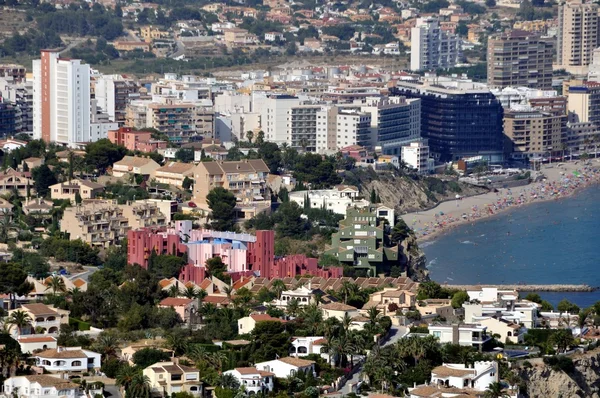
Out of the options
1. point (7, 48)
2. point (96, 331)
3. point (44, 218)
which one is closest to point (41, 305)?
point (96, 331)

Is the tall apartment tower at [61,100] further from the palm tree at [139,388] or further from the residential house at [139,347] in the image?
the palm tree at [139,388]

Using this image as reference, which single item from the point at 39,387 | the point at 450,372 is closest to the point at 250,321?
the point at 450,372

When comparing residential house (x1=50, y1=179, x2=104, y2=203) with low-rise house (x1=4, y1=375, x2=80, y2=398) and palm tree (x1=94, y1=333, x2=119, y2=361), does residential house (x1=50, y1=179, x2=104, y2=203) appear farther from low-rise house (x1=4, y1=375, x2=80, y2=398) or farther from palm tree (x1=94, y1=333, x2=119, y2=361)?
low-rise house (x1=4, y1=375, x2=80, y2=398)

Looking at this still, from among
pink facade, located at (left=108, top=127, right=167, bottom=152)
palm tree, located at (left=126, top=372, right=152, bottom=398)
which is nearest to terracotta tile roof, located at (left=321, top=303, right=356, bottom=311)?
palm tree, located at (left=126, top=372, right=152, bottom=398)

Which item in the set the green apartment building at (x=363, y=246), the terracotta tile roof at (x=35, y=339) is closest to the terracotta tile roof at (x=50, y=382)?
the terracotta tile roof at (x=35, y=339)

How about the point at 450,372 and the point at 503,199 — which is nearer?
the point at 450,372

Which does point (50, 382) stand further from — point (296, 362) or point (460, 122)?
point (460, 122)

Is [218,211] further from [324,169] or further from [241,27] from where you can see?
[241,27]
